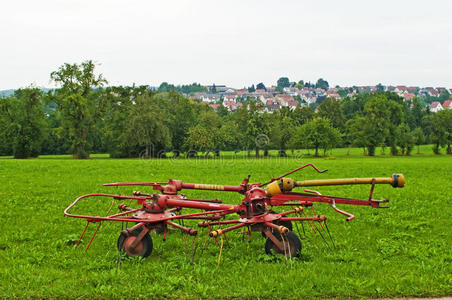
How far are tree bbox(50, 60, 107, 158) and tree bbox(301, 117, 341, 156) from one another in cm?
4101

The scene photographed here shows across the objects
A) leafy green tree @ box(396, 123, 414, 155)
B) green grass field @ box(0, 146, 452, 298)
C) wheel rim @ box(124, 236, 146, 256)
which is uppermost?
leafy green tree @ box(396, 123, 414, 155)

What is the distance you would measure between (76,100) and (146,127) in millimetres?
12036

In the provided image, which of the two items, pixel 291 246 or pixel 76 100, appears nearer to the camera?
pixel 291 246

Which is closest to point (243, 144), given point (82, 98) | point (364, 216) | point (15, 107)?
point (82, 98)

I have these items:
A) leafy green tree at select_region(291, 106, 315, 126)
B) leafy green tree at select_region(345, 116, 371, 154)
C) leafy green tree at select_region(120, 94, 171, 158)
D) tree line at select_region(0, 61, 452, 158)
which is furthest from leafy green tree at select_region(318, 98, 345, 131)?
leafy green tree at select_region(120, 94, 171, 158)

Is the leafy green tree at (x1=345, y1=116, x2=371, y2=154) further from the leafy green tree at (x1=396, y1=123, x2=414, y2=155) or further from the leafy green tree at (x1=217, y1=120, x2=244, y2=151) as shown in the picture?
the leafy green tree at (x1=217, y1=120, x2=244, y2=151)

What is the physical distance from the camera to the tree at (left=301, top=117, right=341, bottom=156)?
266ft

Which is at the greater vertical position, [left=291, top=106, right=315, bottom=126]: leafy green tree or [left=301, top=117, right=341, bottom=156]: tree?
[left=291, top=106, right=315, bottom=126]: leafy green tree

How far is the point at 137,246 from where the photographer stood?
7730 mm

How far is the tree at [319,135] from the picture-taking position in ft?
266

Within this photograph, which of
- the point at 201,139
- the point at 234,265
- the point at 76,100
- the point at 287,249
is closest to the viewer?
the point at 234,265

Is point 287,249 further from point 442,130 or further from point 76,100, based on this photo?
→ point 442,130

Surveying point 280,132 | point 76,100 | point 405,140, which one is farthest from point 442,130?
point 76,100

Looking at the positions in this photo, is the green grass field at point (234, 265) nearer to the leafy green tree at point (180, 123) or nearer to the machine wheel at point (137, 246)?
the machine wheel at point (137, 246)
